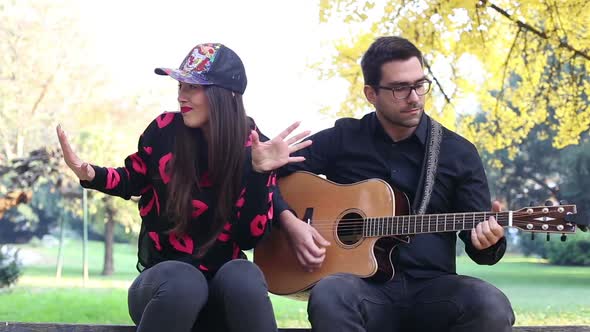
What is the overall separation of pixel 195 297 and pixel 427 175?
3.33 ft

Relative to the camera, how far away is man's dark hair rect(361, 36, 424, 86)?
3127 mm

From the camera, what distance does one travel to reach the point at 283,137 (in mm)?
2844

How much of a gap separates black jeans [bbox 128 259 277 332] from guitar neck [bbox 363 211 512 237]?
560mm

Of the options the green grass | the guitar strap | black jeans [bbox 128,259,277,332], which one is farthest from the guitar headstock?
the green grass

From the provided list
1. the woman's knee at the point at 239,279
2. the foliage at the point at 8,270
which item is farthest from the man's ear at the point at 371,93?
the foliage at the point at 8,270

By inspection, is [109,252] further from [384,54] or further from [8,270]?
[384,54]

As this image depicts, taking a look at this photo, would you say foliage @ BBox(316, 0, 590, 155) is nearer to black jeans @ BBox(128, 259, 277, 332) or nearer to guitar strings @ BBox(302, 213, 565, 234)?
guitar strings @ BBox(302, 213, 565, 234)

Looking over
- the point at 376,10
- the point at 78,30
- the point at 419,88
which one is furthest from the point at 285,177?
the point at 78,30

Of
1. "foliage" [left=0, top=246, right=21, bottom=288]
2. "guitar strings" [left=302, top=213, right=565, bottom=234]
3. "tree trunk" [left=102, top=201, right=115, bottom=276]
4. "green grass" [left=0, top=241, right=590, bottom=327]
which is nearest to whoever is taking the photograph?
"guitar strings" [left=302, top=213, right=565, bottom=234]

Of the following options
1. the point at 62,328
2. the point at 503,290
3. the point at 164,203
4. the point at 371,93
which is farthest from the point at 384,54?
the point at 503,290

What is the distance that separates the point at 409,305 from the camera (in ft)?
9.52

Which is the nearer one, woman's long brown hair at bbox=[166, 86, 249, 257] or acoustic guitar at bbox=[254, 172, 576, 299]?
acoustic guitar at bbox=[254, 172, 576, 299]

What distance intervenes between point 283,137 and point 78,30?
2088cm

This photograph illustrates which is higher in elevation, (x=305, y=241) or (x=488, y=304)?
(x=305, y=241)
